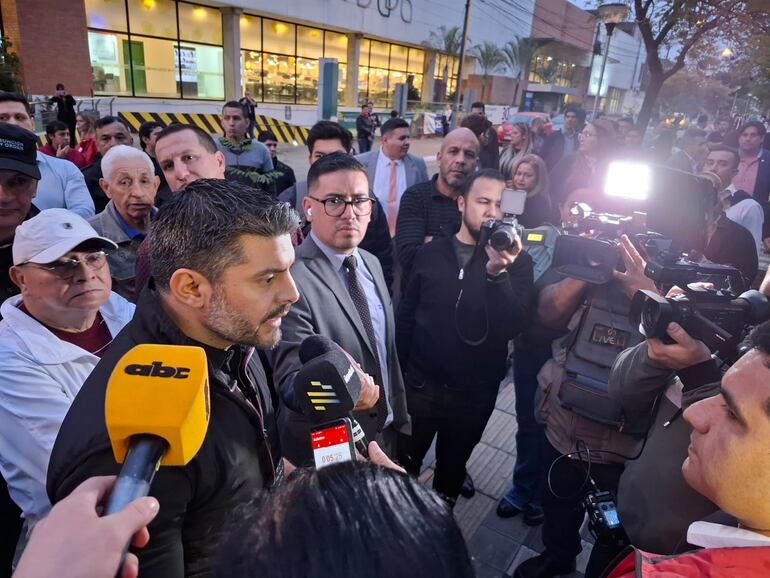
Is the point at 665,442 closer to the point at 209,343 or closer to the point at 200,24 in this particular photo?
the point at 209,343

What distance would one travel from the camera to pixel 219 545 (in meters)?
0.76

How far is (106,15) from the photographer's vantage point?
16500 millimetres

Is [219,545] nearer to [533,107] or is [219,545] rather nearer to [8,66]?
[8,66]

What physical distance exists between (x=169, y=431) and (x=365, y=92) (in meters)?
27.7

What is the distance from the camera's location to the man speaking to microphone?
109 centimetres

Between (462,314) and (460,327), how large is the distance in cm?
7

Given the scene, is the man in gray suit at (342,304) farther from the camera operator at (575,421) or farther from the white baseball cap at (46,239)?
the white baseball cap at (46,239)

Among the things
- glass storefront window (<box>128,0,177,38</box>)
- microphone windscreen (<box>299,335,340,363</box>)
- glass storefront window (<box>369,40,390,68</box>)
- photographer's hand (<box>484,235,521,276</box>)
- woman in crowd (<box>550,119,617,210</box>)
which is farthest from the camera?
glass storefront window (<box>369,40,390,68</box>)

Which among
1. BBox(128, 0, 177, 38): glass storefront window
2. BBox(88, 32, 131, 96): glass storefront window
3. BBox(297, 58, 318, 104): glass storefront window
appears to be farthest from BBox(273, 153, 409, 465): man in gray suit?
BBox(297, 58, 318, 104): glass storefront window

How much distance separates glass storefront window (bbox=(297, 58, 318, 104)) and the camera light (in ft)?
73.8

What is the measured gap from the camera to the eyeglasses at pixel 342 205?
2.26 meters

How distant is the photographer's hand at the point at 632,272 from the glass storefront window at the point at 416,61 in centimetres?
2941

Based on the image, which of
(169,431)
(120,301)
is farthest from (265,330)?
(120,301)

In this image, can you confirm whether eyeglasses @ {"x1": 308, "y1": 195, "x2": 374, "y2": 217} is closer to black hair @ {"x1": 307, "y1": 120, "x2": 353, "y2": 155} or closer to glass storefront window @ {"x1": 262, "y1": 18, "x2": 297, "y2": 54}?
black hair @ {"x1": 307, "y1": 120, "x2": 353, "y2": 155}
